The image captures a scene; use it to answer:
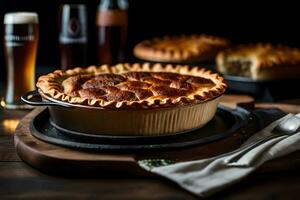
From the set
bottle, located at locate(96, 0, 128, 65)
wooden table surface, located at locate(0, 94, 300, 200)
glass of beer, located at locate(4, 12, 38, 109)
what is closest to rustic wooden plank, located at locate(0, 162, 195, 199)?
wooden table surface, located at locate(0, 94, 300, 200)

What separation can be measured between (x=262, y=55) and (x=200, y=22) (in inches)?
17.6

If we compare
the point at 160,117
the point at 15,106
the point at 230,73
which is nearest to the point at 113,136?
the point at 160,117

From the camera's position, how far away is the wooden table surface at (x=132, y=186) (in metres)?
1.21

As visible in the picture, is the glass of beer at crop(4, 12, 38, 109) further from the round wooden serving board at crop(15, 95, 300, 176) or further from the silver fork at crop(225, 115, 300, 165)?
the silver fork at crop(225, 115, 300, 165)

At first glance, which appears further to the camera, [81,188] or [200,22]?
[200,22]

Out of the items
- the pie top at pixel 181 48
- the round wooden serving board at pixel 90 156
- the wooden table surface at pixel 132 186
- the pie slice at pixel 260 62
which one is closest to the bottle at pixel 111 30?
the pie top at pixel 181 48

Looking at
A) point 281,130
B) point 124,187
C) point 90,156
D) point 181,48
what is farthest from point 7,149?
point 181,48

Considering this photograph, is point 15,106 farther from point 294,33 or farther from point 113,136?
point 294,33

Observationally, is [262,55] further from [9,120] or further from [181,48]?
[9,120]

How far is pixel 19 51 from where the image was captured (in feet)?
6.22

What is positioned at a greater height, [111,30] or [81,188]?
[111,30]

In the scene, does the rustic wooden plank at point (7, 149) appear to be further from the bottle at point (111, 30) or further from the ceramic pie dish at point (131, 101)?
the bottle at point (111, 30)

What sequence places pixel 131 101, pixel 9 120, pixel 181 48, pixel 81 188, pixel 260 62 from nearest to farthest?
1. pixel 81 188
2. pixel 131 101
3. pixel 9 120
4. pixel 260 62
5. pixel 181 48

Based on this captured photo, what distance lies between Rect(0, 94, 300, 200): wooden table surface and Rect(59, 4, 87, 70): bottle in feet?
2.99
